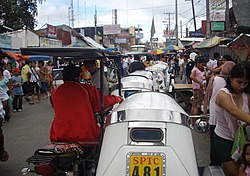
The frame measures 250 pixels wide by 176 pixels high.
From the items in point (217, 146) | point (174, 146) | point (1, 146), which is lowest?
point (1, 146)

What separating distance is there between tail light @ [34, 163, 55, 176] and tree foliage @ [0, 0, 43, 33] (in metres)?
28.8

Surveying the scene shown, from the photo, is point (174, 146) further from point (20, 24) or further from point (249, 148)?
point (20, 24)

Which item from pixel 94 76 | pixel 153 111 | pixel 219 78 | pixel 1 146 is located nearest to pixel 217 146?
pixel 153 111

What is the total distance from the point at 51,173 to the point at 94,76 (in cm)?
291

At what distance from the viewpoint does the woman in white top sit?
11.5ft

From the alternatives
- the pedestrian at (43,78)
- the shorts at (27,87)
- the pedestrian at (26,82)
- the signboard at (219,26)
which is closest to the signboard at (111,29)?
the signboard at (219,26)

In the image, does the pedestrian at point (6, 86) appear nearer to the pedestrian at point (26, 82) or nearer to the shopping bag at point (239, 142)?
the pedestrian at point (26, 82)

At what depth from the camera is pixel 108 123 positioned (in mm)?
3342

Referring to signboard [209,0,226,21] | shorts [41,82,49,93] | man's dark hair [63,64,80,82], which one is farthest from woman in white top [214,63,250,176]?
signboard [209,0,226,21]

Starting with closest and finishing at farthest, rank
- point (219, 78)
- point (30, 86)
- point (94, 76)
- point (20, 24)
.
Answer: point (219, 78), point (94, 76), point (30, 86), point (20, 24)

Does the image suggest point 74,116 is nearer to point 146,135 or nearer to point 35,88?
point 146,135

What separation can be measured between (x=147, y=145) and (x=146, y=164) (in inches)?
6.4

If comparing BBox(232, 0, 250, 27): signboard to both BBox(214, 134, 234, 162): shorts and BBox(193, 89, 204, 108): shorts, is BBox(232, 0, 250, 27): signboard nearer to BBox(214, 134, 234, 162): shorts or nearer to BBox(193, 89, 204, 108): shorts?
BBox(193, 89, 204, 108): shorts

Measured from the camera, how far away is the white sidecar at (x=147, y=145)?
2.80 m
